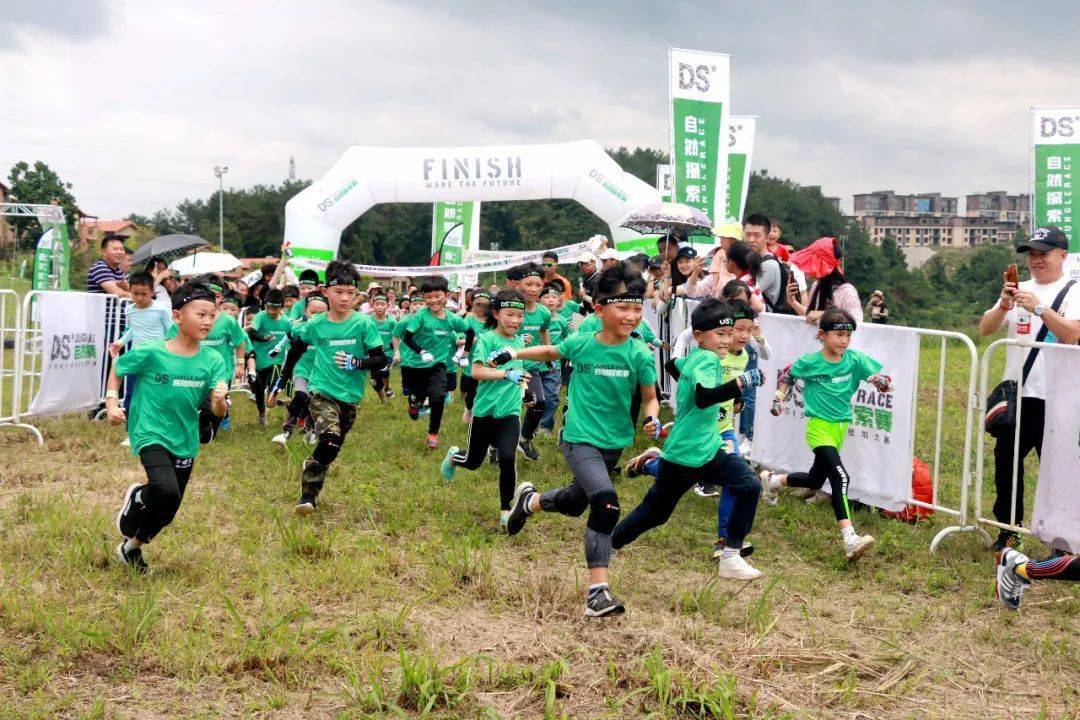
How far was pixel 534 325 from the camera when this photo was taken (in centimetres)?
1036

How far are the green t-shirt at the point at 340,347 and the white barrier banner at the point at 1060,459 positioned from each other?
190 inches

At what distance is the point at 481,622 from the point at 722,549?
86.3 inches

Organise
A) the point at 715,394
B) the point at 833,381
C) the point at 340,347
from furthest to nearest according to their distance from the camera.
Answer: the point at 340,347, the point at 833,381, the point at 715,394

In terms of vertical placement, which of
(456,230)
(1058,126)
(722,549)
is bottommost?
(722,549)

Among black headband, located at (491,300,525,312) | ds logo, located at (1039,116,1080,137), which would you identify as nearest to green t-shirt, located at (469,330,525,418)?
black headband, located at (491,300,525,312)

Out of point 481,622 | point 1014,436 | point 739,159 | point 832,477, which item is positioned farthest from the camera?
point 739,159

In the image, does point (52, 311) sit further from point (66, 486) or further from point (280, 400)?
point (66, 486)

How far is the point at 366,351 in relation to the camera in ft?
26.8


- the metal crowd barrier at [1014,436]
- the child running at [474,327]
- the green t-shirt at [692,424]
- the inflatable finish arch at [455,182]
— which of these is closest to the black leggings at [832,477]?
the metal crowd barrier at [1014,436]

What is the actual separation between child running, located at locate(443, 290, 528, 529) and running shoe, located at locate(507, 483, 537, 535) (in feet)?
0.33

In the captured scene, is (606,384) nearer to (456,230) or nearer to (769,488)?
(769,488)

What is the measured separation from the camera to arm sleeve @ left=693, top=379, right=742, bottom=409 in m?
A: 5.39

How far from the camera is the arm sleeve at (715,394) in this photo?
5.39 metres

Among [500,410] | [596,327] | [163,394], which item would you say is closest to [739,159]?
[596,327]
